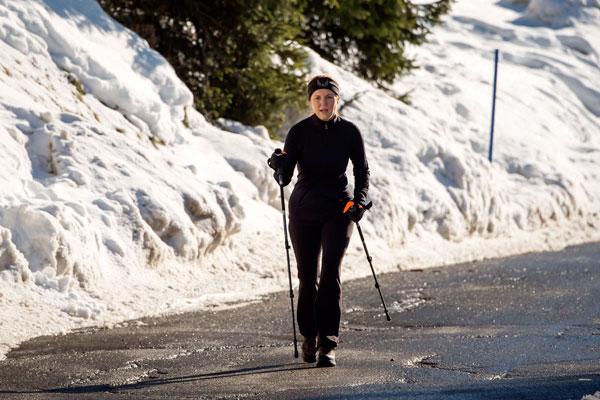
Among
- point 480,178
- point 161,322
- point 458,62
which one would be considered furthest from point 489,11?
point 161,322

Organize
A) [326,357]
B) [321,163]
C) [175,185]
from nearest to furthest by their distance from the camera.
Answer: [326,357]
[321,163]
[175,185]

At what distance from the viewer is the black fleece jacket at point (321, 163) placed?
9156 millimetres

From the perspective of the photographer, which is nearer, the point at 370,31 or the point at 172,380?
the point at 172,380

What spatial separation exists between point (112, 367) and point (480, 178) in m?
12.5

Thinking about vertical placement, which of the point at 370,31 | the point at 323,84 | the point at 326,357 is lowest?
the point at 326,357

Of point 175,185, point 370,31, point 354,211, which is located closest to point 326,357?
point 354,211

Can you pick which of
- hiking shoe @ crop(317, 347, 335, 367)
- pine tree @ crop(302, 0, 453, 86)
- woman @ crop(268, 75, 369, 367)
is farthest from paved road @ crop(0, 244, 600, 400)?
pine tree @ crop(302, 0, 453, 86)

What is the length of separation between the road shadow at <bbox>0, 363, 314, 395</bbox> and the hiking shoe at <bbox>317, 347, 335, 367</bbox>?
0.09 m

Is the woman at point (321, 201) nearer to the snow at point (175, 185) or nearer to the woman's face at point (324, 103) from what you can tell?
the woman's face at point (324, 103)

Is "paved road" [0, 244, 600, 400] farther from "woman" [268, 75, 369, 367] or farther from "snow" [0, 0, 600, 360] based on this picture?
"snow" [0, 0, 600, 360]

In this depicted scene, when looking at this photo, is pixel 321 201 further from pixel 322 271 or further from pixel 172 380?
pixel 172 380

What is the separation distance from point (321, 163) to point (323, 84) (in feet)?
1.80

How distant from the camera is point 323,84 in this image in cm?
918

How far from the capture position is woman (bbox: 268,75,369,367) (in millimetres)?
9102
